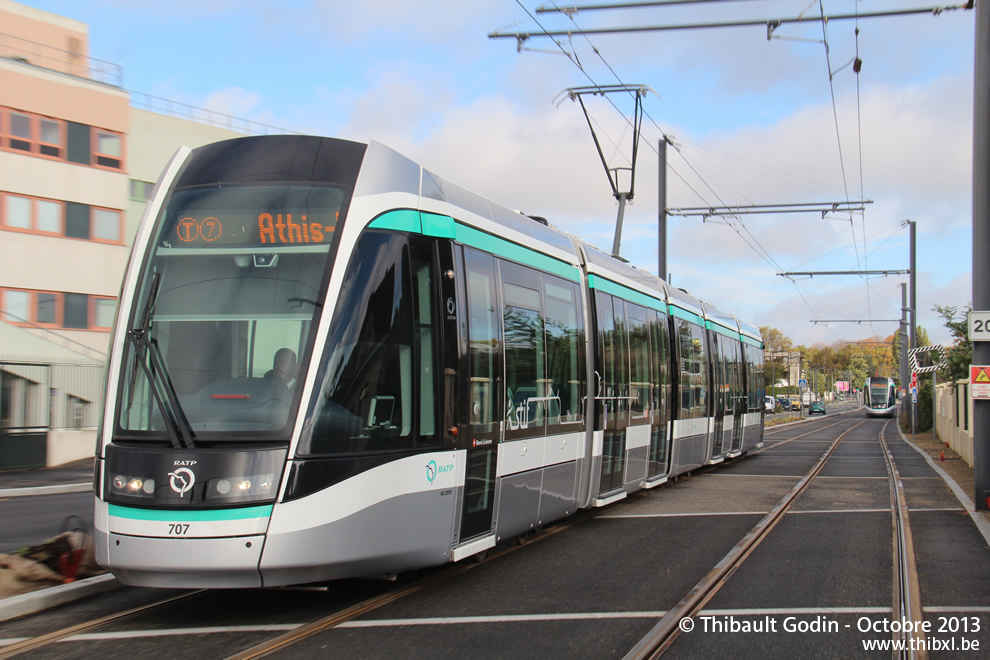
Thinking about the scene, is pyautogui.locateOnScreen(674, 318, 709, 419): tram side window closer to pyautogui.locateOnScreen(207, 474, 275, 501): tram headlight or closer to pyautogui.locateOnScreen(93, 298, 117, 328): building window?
pyautogui.locateOnScreen(207, 474, 275, 501): tram headlight

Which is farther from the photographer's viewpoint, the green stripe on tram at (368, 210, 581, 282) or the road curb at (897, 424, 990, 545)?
the road curb at (897, 424, 990, 545)

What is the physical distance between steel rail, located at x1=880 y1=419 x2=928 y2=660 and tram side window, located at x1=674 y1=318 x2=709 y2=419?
378 centimetres

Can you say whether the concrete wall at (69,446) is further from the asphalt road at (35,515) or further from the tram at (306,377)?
the tram at (306,377)

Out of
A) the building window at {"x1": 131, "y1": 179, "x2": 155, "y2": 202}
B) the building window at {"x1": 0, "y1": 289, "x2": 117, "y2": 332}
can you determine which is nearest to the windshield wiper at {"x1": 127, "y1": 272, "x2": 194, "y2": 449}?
the building window at {"x1": 0, "y1": 289, "x2": 117, "y2": 332}

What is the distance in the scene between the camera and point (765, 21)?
1119cm

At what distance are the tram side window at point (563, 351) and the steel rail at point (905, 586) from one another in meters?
3.51

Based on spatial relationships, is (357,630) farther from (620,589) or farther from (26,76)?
(26,76)

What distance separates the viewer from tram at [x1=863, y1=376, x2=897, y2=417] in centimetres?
7469

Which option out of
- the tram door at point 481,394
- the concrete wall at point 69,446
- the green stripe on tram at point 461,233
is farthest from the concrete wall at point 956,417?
the concrete wall at point 69,446

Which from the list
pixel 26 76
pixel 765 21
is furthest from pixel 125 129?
pixel 765 21

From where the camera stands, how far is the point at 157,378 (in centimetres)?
637

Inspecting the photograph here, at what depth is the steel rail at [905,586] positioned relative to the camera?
594 centimetres

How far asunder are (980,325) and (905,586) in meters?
A: 5.79

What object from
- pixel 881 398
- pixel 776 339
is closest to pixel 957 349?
pixel 881 398
